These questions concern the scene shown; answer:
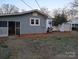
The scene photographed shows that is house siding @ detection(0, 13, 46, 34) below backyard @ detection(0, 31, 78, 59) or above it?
above

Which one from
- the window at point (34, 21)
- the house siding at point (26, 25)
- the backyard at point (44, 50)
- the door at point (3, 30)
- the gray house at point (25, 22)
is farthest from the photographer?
the window at point (34, 21)

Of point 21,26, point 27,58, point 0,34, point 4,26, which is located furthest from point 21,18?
point 27,58

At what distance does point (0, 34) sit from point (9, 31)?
0.96m

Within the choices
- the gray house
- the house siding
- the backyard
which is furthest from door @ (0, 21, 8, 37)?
the backyard

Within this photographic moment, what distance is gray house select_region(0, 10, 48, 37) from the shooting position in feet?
30.4

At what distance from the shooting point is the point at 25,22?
967 cm

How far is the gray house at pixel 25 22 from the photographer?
30.4 feet

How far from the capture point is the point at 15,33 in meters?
9.36

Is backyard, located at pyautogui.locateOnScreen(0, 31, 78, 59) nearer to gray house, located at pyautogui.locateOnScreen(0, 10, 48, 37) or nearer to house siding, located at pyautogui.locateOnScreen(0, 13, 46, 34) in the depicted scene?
gray house, located at pyautogui.locateOnScreen(0, 10, 48, 37)

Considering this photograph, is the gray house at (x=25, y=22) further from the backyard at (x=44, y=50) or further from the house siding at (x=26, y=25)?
the backyard at (x=44, y=50)

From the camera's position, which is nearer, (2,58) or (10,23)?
(2,58)

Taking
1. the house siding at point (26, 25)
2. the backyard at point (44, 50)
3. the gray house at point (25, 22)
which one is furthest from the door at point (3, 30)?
the backyard at point (44, 50)

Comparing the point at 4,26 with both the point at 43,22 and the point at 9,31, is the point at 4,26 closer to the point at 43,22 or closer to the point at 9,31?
the point at 9,31

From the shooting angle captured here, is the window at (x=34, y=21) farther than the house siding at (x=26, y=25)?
Yes
